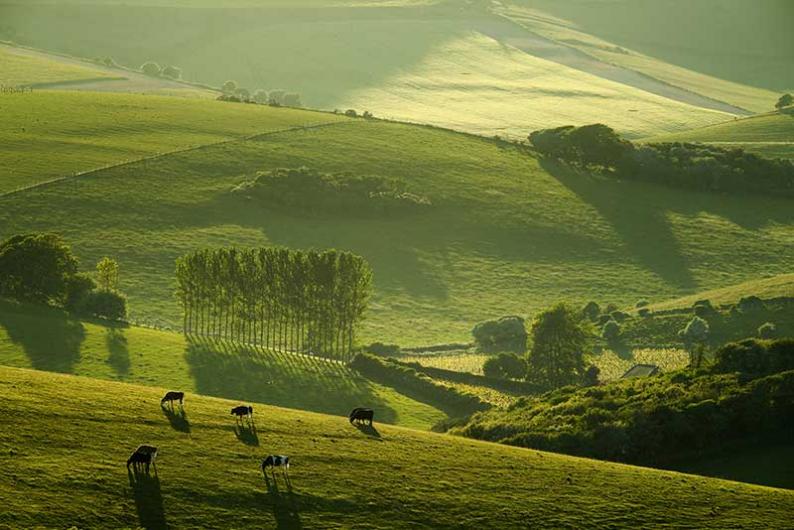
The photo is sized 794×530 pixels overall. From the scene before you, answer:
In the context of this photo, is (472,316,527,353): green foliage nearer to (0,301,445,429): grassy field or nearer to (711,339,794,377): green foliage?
(0,301,445,429): grassy field

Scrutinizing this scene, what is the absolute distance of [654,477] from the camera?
181 feet

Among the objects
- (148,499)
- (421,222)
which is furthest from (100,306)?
(421,222)

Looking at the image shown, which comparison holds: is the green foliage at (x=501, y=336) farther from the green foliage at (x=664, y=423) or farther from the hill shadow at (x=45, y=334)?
the green foliage at (x=664, y=423)

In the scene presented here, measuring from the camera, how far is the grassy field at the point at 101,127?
6132 inches

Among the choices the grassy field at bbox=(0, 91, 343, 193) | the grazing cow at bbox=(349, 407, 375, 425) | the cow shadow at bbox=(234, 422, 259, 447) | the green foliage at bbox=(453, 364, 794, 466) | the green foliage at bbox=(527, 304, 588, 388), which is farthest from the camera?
the grassy field at bbox=(0, 91, 343, 193)

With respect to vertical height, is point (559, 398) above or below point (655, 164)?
below

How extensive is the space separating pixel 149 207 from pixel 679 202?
85.3 m

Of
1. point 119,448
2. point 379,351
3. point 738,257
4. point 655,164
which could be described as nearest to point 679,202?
point 655,164

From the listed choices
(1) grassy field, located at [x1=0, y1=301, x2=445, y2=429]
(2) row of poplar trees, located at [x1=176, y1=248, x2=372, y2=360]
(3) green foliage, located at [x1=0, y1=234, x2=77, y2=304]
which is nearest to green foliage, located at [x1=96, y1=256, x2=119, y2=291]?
(3) green foliage, located at [x1=0, y1=234, x2=77, y2=304]

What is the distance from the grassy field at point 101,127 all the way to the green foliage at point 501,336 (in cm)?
6564

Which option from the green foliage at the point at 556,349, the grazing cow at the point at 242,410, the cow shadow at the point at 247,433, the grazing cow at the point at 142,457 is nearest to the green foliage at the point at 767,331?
the green foliage at the point at 556,349

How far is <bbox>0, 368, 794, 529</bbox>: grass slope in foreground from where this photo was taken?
43572mm

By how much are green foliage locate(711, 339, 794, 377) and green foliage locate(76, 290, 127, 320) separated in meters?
56.0

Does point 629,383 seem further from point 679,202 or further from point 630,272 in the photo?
point 679,202
